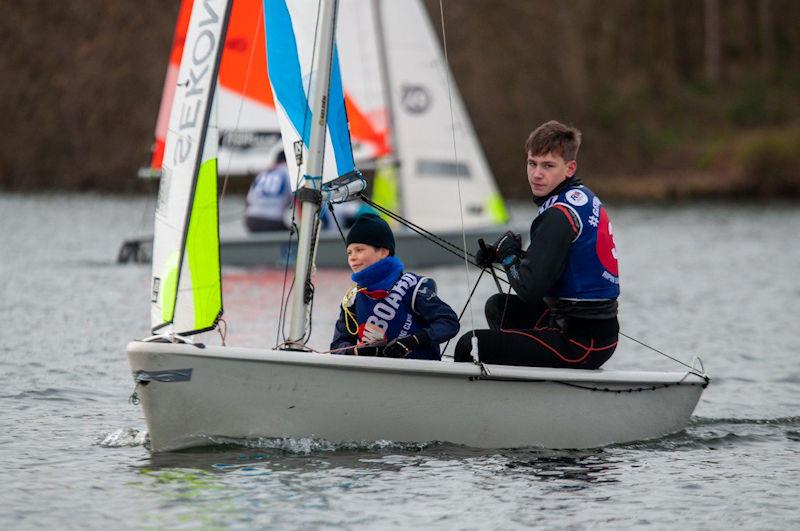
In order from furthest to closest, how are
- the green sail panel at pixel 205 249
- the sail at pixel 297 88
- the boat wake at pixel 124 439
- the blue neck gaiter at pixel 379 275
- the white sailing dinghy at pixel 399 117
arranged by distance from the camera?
1. the white sailing dinghy at pixel 399 117
2. the boat wake at pixel 124 439
3. the sail at pixel 297 88
4. the blue neck gaiter at pixel 379 275
5. the green sail panel at pixel 205 249

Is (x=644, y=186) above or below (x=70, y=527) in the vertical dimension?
above

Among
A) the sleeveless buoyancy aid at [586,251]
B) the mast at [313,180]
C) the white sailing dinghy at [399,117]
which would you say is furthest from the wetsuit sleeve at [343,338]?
the white sailing dinghy at [399,117]

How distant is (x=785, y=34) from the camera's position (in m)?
47.7

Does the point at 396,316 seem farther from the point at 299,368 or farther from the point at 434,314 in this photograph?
the point at 299,368

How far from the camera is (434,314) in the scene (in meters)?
6.21

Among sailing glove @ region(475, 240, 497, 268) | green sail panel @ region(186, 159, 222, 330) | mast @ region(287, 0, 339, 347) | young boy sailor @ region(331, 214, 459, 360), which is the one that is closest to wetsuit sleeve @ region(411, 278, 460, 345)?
young boy sailor @ region(331, 214, 459, 360)

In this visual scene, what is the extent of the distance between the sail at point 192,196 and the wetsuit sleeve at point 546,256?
1390mm

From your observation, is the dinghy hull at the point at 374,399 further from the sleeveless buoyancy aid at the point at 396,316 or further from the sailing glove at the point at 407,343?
the sleeveless buoyancy aid at the point at 396,316

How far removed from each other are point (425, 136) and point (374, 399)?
10991 millimetres

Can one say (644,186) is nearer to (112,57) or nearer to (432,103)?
(112,57)

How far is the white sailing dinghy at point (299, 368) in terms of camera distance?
19.2ft

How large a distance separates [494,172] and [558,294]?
106 ft

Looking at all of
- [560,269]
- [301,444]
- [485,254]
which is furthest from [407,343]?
[560,269]

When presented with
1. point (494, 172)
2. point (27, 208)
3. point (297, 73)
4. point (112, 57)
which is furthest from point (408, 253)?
point (112, 57)
